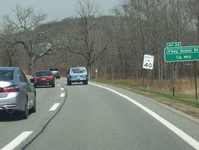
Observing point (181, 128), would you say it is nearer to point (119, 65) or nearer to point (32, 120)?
point (32, 120)

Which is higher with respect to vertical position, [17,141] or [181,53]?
[181,53]

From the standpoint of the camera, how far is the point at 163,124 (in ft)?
28.9

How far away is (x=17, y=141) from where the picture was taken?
22.1 ft

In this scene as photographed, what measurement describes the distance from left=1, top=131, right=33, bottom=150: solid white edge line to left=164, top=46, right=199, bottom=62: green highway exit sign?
617 inches

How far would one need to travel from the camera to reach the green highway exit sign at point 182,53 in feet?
70.5

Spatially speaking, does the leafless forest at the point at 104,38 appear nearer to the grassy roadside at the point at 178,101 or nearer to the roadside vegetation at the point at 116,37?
the roadside vegetation at the point at 116,37

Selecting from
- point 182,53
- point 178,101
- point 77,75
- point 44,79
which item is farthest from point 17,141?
point 77,75

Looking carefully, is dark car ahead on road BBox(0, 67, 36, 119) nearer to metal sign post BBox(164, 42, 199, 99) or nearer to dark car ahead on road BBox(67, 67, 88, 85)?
metal sign post BBox(164, 42, 199, 99)

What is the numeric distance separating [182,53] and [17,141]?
54.9ft

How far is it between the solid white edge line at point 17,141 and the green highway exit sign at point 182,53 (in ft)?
51.4

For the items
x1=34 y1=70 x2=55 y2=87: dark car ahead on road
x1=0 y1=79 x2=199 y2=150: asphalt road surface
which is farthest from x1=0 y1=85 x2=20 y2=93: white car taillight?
x1=34 y1=70 x2=55 y2=87: dark car ahead on road

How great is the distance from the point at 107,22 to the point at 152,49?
2927 cm

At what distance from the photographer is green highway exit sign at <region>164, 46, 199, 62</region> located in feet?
70.5

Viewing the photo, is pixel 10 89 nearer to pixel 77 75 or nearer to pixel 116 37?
pixel 77 75
